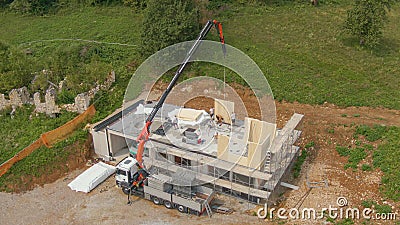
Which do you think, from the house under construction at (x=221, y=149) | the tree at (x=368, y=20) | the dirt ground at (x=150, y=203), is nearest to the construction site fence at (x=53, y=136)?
the dirt ground at (x=150, y=203)

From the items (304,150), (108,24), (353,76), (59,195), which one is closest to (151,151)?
(59,195)

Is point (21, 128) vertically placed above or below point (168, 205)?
above

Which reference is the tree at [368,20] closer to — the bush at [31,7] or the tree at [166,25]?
the tree at [166,25]

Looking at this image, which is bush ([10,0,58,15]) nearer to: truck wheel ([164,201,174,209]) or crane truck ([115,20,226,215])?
crane truck ([115,20,226,215])

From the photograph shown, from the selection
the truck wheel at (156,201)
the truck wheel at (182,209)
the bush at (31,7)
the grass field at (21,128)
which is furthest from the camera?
the bush at (31,7)

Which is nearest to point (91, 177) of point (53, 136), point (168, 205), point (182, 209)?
point (53, 136)

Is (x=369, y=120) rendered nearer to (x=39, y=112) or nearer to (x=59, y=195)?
(x=59, y=195)

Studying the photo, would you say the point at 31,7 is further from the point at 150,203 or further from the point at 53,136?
the point at 150,203
